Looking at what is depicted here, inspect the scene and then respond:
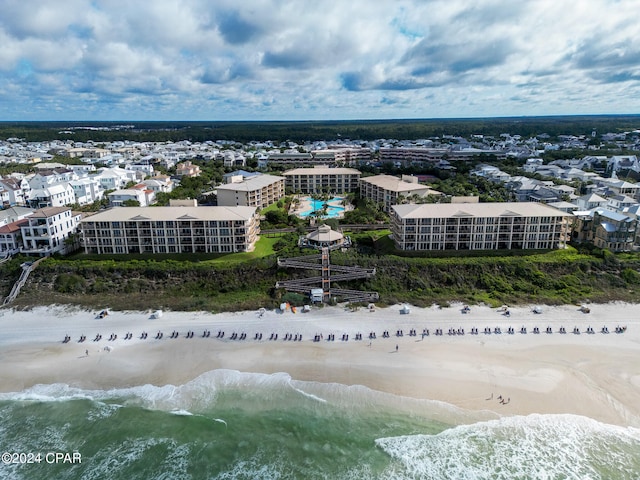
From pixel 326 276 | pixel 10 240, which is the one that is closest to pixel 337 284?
pixel 326 276

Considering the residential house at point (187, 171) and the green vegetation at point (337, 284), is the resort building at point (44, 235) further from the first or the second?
the residential house at point (187, 171)

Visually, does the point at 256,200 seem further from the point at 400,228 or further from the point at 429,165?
the point at 429,165

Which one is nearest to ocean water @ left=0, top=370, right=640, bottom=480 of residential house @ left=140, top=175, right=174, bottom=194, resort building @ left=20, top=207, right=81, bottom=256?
resort building @ left=20, top=207, right=81, bottom=256

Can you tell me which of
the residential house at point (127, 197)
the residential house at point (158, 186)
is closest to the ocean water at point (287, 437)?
the residential house at point (127, 197)

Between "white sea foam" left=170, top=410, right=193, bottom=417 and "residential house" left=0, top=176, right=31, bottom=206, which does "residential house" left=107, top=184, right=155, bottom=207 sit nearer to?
"residential house" left=0, top=176, right=31, bottom=206

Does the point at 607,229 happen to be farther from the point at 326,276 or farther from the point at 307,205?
the point at 307,205

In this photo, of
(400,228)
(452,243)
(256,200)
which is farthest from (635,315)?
(256,200)
